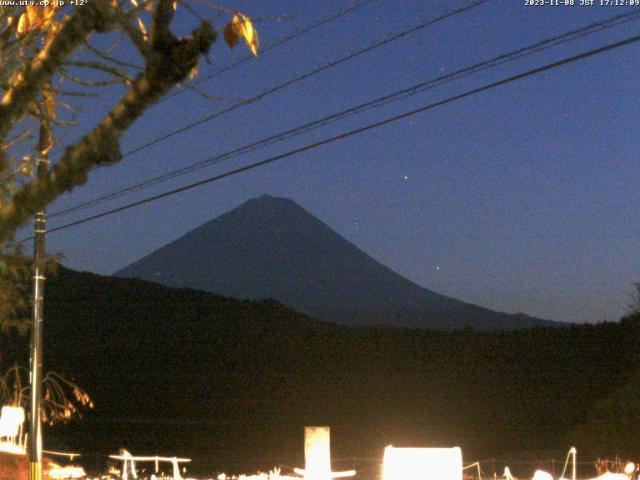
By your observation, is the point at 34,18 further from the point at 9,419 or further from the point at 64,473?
the point at 64,473

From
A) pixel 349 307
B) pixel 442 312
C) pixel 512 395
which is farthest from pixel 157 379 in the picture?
pixel 349 307

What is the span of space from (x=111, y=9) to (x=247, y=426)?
81.6ft

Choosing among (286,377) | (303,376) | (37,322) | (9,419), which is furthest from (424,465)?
(286,377)

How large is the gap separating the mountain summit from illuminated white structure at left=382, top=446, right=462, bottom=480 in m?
83.4

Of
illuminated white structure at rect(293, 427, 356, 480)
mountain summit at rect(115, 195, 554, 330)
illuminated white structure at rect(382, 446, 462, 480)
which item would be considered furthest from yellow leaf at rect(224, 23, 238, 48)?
mountain summit at rect(115, 195, 554, 330)

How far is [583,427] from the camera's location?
2112cm

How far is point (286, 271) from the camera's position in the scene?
Result: 130625 mm

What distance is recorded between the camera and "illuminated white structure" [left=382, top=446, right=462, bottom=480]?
5980 mm

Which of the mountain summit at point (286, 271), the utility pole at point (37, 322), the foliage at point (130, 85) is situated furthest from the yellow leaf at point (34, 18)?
the mountain summit at point (286, 271)

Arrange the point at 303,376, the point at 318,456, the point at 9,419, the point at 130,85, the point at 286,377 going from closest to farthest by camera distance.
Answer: the point at 130,85, the point at 318,456, the point at 9,419, the point at 303,376, the point at 286,377

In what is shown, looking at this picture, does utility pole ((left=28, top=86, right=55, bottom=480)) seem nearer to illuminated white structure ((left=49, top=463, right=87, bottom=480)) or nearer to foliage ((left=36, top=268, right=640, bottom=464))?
illuminated white structure ((left=49, top=463, right=87, bottom=480))

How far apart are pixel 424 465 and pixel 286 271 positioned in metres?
125

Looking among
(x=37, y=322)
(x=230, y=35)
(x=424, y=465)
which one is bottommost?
(x=424, y=465)

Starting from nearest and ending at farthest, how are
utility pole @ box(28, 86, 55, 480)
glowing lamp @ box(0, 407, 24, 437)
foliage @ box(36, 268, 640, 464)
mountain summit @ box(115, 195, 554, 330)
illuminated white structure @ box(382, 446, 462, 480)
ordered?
1. illuminated white structure @ box(382, 446, 462, 480)
2. glowing lamp @ box(0, 407, 24, 437)
3. utility pole @ box(28, 86, 55, 480)
4. foliage @ box(36, 268, 640, 464)
5. mountain summit @ box(115, 195, 554, 330)
